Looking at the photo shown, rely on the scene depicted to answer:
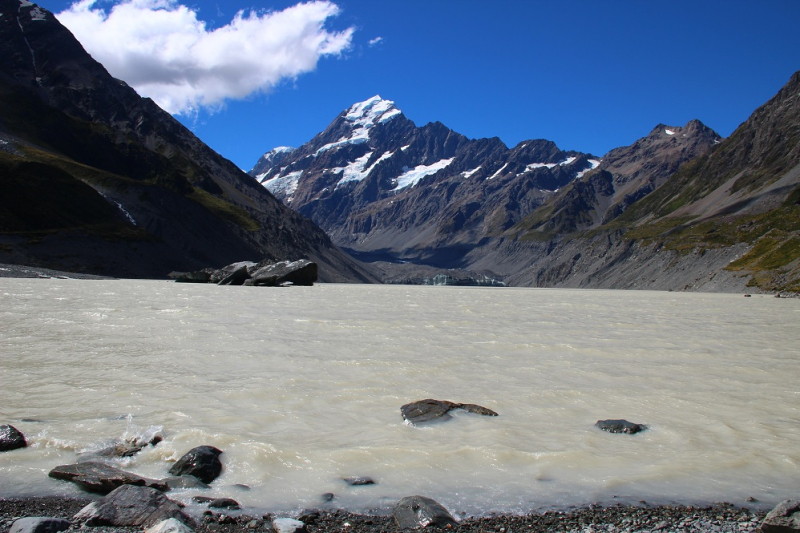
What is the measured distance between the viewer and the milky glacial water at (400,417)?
10.2 m

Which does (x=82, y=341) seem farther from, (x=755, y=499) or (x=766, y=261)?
(x=766, y=261)

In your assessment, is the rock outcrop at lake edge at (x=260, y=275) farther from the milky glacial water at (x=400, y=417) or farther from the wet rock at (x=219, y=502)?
the wet rock at (x=219, y=502)

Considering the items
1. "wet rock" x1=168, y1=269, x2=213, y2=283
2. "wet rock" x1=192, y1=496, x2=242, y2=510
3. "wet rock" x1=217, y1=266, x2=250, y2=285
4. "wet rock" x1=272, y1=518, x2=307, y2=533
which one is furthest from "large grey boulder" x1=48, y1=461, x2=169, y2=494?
"wet rock" x1=168, y1=269, x2=213, y2=283

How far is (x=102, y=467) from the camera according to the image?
9.87 m

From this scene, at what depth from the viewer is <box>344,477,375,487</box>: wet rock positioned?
1009 centimetres

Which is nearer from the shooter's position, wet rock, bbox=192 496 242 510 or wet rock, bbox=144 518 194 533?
wet rock, bbox=144 518 194 533

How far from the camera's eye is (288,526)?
26.3ft

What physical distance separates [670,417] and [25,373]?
64.2 feet

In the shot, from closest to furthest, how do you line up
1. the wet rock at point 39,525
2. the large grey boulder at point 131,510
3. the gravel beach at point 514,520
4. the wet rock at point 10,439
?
the wet rock at point 39,525
the large grey boulder at point 131,510
the gravel beach at point 514,520
the wet rock at point 10,439

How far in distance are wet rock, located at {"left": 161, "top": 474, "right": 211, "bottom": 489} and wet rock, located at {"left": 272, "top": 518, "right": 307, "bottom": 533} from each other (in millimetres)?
2261

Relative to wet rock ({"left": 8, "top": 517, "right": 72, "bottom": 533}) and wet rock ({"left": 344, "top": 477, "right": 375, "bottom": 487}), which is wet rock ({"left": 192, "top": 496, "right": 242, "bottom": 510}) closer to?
wet rock ({"left": 8, "top": 517, "right": 72, "bottom": 533})

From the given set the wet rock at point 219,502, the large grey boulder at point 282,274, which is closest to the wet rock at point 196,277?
the large grey boulder at point 282,274

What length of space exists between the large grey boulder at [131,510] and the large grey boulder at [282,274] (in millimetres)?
87029

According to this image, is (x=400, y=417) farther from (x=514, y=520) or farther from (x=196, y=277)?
(x=196, y=277)
